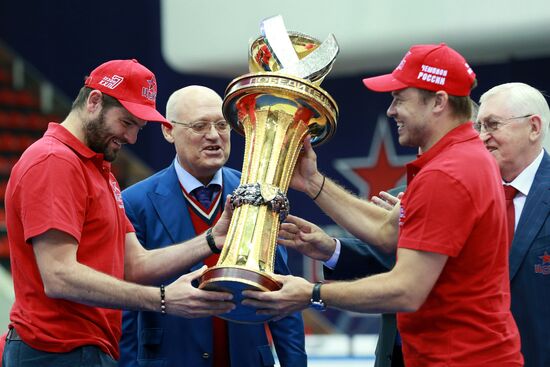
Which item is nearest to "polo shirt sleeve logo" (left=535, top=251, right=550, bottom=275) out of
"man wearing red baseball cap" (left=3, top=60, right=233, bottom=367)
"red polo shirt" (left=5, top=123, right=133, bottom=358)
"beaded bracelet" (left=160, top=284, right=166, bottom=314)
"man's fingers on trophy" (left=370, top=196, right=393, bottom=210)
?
"man's fingers on trophy" (left=370, top=196, right=393, bottom=210)

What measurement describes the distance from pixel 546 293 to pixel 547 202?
325mm

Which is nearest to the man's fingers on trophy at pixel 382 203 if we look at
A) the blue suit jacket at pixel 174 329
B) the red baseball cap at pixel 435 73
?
the blue suit jacket at pixel 174 329

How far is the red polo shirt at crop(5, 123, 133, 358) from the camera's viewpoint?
10.4 feet

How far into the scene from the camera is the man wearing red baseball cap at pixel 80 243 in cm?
317

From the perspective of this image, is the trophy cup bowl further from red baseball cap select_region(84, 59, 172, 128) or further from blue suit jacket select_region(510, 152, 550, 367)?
blue suit jacket select_region(510, 152, 550, 367)

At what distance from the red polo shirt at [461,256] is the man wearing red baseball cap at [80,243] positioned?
591 millimetres

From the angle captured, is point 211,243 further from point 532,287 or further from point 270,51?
point 532,287

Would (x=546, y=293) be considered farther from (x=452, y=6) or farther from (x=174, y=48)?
(x=174, y=48)

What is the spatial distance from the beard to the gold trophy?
406 mm

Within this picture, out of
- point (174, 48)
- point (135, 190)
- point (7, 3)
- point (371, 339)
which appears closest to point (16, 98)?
point (7, 3)

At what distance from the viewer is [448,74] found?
311 centimetres

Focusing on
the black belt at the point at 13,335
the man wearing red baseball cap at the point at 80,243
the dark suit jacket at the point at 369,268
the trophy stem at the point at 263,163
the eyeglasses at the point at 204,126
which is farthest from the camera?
the eyeglasses at the point at 204,126

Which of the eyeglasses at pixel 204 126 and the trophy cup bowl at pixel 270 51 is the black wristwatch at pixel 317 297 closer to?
the trophy cup bowl at pixel 270 51

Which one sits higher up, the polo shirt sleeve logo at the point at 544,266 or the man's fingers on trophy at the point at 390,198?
the man's fingers on trophy at the point at 390,198
